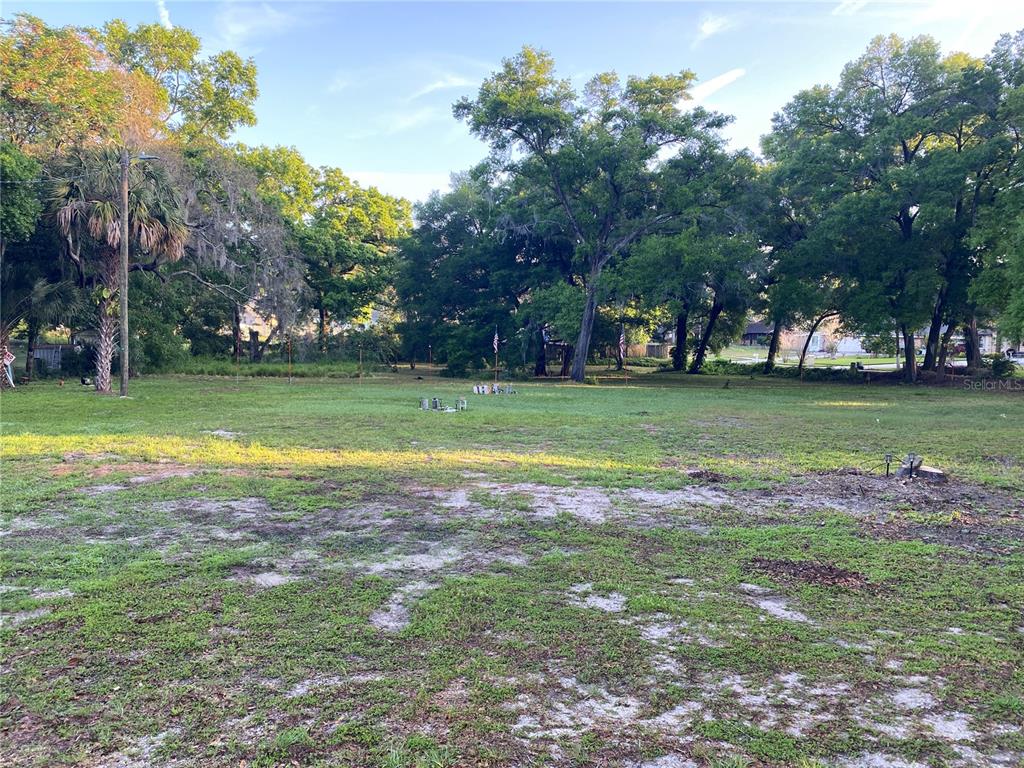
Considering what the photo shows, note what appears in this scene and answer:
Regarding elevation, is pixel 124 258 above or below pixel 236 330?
above

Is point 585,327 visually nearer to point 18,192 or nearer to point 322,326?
point 322,326

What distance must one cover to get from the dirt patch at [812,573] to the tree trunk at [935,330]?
1031 inches

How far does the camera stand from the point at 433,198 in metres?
36.0

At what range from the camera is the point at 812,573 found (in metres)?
4.69

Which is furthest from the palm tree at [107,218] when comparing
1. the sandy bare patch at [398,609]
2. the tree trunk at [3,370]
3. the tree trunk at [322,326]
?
the sandy bare patch at [398,609]

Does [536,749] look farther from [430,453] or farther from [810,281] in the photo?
[810,281]

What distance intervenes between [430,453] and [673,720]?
275 inches

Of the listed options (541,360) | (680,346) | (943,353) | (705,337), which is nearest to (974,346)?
(943,353)

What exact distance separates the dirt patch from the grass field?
1.0 inches

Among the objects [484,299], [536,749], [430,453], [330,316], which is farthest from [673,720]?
[330,316]

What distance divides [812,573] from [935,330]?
28.9 m

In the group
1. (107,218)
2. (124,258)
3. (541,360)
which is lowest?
(541,360)

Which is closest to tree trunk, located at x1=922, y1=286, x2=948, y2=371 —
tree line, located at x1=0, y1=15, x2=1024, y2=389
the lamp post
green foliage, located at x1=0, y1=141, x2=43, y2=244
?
tree line, located at x1=0, y1=15, x2=1024, y2=389

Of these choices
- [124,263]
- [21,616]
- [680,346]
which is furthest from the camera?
[680,346]
